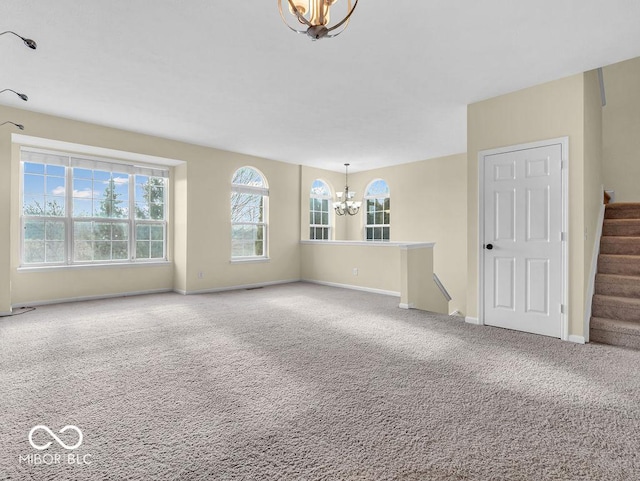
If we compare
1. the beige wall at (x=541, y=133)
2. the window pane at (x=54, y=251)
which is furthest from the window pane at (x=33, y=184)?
the beige wall at (x=541, y=133)

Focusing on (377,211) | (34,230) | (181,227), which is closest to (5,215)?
(34,230)

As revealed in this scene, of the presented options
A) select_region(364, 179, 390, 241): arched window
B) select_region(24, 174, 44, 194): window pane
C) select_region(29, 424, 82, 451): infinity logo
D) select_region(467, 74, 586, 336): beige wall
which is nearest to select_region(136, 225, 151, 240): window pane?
select_region(24, 174, 44, 194): window pane

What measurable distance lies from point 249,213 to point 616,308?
591 cm

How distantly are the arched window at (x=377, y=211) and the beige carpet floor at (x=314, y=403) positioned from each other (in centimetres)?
456

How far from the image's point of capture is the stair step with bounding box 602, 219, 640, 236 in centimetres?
441

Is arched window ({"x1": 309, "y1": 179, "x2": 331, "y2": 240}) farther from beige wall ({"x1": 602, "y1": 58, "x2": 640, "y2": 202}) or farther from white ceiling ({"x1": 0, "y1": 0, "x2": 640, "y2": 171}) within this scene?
beige wall ({"x1": 602, "y1": 58, "x2": 640, "y2": 202})

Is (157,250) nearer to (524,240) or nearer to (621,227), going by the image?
(524,240)

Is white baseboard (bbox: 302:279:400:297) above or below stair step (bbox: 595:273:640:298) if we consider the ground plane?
below

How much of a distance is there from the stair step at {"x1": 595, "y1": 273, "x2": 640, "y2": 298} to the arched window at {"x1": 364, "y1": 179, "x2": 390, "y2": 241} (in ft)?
15.3

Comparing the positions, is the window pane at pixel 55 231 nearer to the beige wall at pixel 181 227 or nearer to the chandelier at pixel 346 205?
the beige wall at pixel 181 227

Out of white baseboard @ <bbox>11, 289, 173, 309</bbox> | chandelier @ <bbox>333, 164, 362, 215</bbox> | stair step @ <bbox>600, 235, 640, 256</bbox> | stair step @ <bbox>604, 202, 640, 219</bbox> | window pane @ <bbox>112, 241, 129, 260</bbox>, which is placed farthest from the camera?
chandelier @ <bbox>333, 164, 362, 215</bbox>

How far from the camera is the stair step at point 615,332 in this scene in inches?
130

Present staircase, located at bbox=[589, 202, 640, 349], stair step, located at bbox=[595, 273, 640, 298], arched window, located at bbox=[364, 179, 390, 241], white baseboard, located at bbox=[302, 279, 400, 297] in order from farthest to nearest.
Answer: arched window, located at bbox=[364, 179, 390, 241]
white baseboard, located at bbox=[302, 279, 400, 297]
stair step, located at bbox=[595, 273, 640, 298]
staircase, located at bbox=[589, 202, 640, 349]

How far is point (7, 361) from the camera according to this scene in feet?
9.46
